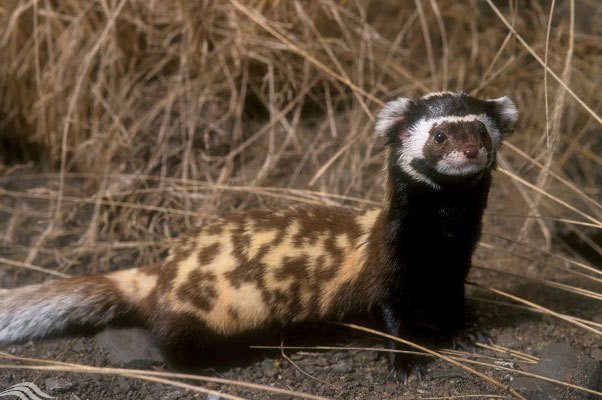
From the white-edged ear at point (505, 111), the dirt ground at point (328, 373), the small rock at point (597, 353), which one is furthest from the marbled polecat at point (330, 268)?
the small rock at point (597, 353)

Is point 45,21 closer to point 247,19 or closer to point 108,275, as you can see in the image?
point 247,19

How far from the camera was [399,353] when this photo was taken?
2.89 meters

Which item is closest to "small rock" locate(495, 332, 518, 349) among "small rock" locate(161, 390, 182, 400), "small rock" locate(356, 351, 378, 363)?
"small rock" locate(356, 351, 378, 363)

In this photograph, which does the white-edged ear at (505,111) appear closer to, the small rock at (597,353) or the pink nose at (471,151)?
the pink nose at (471,151)

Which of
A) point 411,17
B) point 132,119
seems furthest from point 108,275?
point 411,17

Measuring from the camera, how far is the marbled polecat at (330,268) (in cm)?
273

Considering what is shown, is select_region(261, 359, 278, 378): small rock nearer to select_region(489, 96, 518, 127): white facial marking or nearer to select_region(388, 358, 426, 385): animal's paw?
select_region(388, 358, 426, 385): animal's paw

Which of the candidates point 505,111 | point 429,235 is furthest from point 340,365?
point 505,111

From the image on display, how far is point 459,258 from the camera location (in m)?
2.87

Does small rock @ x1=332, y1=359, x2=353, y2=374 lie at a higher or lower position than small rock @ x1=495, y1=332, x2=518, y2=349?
lower

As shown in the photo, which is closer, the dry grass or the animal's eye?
the animal's eye

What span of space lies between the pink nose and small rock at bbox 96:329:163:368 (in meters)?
1.61

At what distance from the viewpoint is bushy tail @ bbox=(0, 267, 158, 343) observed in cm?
312

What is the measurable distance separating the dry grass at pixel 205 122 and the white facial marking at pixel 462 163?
1431mm
